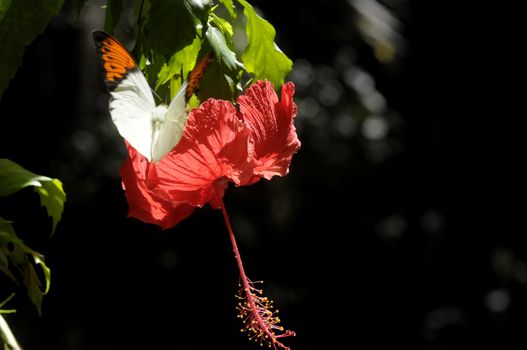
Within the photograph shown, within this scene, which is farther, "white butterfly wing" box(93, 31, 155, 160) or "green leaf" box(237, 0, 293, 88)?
"green leaf" box(237, 0, 293, 88)

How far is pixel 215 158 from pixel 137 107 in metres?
0.11

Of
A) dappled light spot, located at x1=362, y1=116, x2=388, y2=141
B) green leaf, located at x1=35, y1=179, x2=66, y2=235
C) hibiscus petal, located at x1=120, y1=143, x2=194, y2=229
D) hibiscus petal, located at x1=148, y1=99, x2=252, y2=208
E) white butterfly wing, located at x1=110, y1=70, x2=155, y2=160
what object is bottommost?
dappled light spot, located at x1=362, y1=116, x2=388, y2=141

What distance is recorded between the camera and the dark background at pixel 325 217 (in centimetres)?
474

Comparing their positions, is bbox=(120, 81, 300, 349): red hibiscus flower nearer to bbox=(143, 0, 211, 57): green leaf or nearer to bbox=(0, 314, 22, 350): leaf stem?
bbox=(143, 0, 211, 57): green leaf

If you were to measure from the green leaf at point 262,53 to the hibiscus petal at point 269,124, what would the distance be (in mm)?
41

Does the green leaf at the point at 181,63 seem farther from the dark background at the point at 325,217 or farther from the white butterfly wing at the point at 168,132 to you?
the dark background at the point at 325,217

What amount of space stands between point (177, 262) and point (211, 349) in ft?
1.78

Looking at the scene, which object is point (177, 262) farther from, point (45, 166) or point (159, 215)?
point (159, 215)

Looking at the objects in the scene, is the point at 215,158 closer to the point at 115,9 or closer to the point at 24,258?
the point at 115,9

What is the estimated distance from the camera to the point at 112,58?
0.91 meters

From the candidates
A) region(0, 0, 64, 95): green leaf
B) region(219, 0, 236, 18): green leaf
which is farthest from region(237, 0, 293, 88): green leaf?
region(0, 0, 64, 95): green leaf

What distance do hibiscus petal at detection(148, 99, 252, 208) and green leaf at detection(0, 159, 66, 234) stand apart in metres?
0.20

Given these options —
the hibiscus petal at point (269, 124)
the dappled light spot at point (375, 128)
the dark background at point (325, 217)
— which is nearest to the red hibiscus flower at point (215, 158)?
the hibiscus petal at point (269, 124)

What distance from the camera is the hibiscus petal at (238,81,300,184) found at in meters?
1.03
